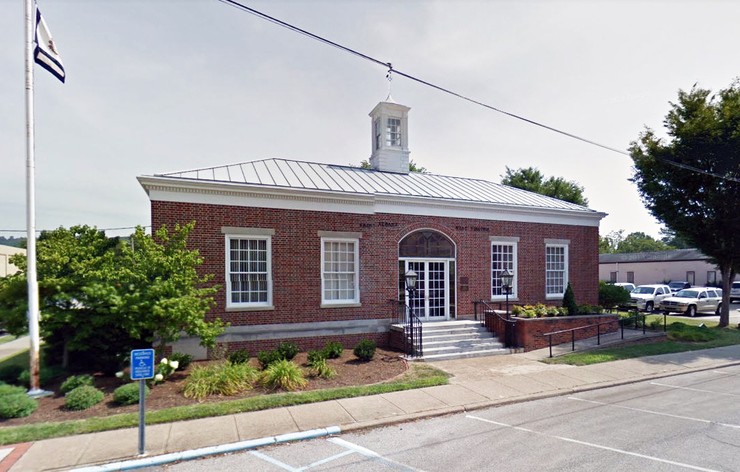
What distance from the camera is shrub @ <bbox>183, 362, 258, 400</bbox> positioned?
898 centimetres

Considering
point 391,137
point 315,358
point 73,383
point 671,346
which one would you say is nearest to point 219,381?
point 315,358

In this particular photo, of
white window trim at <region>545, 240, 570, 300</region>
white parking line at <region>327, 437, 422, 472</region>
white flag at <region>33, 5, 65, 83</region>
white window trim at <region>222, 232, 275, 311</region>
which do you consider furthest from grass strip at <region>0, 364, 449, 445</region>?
white window trim at <region>545, 240, 570, 300</region>

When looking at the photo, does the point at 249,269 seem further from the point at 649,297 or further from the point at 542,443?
the point at 649,297

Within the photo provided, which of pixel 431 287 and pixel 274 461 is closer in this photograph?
pixel 274 461

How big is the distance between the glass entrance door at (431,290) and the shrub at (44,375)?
10.9 metres

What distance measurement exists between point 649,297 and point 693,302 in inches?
94.7

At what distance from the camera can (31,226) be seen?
920 cm

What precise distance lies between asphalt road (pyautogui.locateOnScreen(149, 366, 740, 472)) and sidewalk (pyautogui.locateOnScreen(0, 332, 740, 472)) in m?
0.35

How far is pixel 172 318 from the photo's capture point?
9.62 meters

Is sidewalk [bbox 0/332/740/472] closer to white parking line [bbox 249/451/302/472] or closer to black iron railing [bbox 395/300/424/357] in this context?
white parking line [bbox 249/451/302/472]

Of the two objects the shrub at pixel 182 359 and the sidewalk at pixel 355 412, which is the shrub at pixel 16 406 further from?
the shrub at pixel 182 359

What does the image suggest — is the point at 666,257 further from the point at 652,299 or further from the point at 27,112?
the point at 27,112

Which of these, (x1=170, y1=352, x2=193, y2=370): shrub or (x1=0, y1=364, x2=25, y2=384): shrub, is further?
(x1=170, y1=352, x2=193, y2=370): shrub

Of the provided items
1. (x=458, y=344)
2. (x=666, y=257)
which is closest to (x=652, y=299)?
(x=458, y=344)
